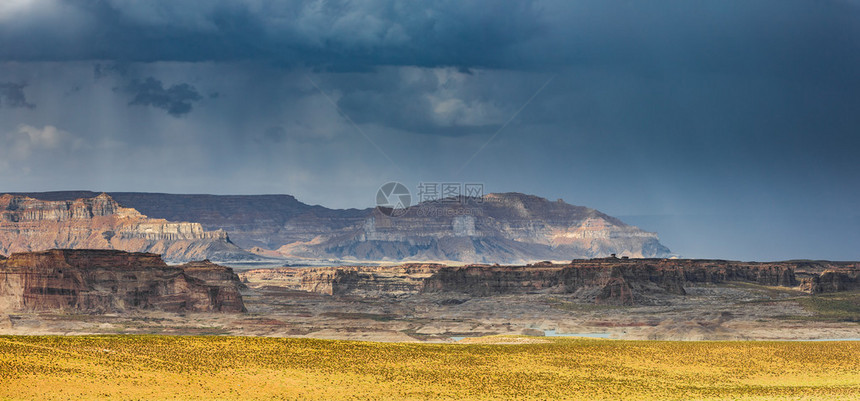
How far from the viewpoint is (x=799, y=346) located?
113875 mm

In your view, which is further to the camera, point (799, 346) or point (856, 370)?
point (799, 346)

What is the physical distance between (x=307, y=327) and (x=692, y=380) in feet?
386

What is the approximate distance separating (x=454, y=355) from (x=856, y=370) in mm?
38872

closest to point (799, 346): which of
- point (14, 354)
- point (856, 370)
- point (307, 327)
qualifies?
point (856, 370)

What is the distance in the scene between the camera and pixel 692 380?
87.6 m

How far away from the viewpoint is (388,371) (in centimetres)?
8381

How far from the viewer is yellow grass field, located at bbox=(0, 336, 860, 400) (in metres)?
70.8

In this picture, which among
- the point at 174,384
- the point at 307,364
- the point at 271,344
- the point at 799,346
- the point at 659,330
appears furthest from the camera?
the point at 659,330

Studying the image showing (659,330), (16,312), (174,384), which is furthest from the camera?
(16,312)

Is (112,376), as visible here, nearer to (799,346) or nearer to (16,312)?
(799,346)

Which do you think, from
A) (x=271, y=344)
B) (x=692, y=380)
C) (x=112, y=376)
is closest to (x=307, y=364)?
(x=271, y=344)

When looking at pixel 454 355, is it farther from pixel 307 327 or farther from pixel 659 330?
pixel 307 327

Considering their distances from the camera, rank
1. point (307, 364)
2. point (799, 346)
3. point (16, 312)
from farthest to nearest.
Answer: point (16, 312)
point (799, 346)
point (307, 364)

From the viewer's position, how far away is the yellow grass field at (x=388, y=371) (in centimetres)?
7081
